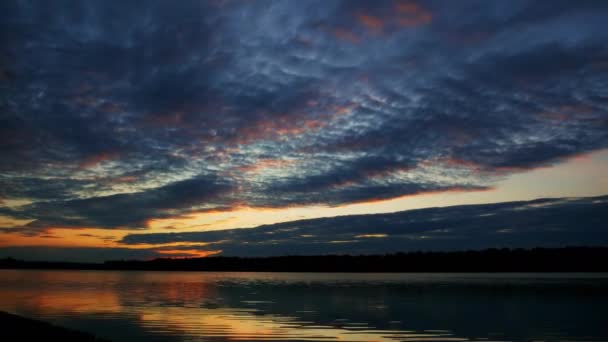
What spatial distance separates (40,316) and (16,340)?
20.7 meters

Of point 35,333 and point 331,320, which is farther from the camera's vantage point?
point 331,320

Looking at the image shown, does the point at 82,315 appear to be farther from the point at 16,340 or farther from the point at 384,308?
the point at 384,308

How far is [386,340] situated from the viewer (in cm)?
3067

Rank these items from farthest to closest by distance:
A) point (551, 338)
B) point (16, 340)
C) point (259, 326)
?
1. point (259, 326)
2. point (551, 338)
3. point (16, 340)

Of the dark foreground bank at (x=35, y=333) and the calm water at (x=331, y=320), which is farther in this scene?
the calm water at (x=331, y=320)

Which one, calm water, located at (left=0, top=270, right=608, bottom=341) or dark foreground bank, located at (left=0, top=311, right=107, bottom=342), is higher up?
dark foreground bank, located at (left=0, top=311, right=107, bottom=342)

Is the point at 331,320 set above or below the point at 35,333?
below

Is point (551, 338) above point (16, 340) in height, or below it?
below

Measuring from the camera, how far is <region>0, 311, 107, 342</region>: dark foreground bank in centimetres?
2489

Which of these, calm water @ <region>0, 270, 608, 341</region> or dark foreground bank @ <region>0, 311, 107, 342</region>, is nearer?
dark foreground bank @ <region>0, 311, 107, 342</region>

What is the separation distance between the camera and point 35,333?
86.0 feet

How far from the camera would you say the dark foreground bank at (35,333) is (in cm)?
2489

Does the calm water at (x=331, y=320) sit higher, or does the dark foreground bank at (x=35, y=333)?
the dark foreground bank at (x=35, y=333)

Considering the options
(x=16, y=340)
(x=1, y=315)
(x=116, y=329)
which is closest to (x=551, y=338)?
(x=116, y=329)
